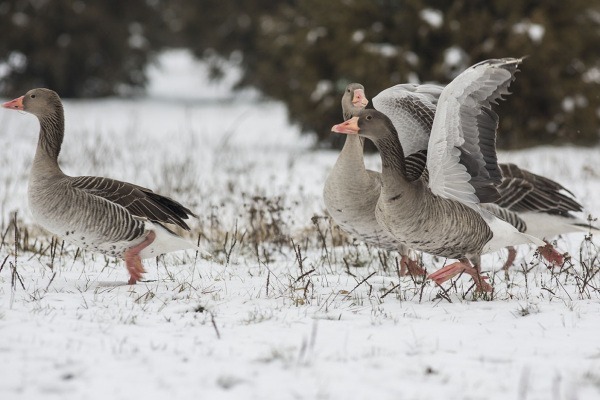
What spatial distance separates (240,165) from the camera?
12531mm

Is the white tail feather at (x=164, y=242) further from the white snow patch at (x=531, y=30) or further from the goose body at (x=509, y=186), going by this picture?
the white snow patch at (x=531, y=30)

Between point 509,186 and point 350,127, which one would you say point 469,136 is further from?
point 509,186

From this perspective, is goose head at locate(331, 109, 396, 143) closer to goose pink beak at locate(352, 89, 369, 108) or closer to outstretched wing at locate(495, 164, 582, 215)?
goose pink beak at locate(352, 89, 369, 108)

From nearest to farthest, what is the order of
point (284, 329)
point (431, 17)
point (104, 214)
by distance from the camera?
point (284, 329)
point (104, 214)
point (431, 17)

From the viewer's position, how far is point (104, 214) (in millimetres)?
5340

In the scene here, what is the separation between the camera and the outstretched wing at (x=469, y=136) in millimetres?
4590

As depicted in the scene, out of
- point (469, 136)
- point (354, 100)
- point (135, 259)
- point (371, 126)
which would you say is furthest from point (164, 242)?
point (469, 136)

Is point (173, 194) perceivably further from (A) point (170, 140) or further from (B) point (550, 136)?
(B) point (550, 136)

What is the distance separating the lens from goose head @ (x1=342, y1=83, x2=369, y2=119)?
6436mm

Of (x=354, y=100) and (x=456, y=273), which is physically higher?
(x=354, y=100)

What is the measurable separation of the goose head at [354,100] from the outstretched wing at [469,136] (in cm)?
147

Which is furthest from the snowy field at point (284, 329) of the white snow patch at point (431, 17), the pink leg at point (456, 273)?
the white snow patch at point (431, 17)

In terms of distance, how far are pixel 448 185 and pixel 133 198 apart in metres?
2.29

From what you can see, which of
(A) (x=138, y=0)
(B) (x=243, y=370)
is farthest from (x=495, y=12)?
(A) (x=138, y=0)
